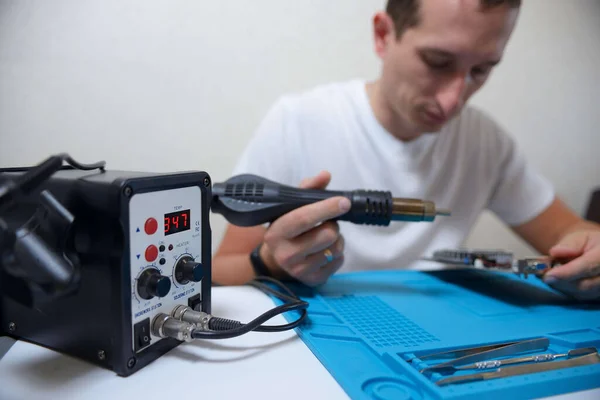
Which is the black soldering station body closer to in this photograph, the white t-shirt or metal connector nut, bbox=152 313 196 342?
metal connector nut, bbox=152 313 196 342

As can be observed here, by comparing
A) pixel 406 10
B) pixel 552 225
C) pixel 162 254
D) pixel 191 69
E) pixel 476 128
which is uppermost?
pixel 406 10

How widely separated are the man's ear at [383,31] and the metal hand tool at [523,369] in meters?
0.63

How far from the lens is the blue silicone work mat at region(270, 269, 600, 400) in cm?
33

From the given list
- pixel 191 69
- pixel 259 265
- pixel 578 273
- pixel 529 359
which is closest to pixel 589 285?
pixel 578 273

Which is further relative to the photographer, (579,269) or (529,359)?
(579,269)

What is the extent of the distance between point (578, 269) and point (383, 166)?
1.43 ft

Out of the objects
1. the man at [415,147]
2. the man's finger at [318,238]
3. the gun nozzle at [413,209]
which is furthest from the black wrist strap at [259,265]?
the gun nozzle at [413,209]

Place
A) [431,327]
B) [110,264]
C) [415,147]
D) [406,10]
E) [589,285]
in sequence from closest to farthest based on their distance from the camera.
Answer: [110,264] → [431,327] → [589,285] → [406,10] → [415,147]

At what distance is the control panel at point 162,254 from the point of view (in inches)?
12.8

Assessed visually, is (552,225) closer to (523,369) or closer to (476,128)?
(476,128)

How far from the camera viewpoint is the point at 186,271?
0.37 metres

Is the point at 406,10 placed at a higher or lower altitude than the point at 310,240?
higher

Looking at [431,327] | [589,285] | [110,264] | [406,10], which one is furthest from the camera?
[406,10]

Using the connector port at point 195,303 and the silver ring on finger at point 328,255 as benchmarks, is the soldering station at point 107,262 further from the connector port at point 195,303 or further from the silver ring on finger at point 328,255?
the silver ring on finger at point 328,255
